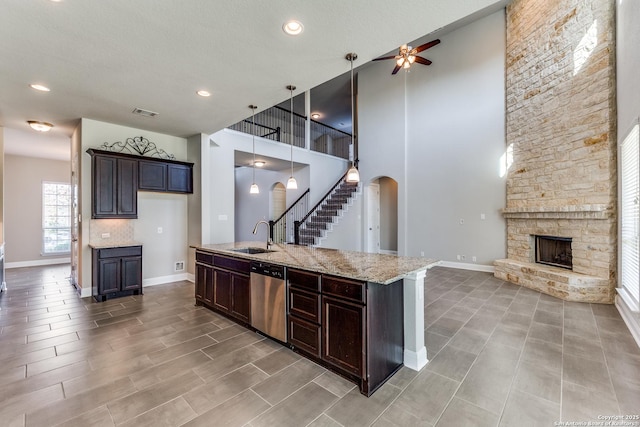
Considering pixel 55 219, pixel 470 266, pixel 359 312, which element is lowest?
pixel 470 266

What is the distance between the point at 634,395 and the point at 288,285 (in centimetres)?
288

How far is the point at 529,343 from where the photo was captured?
2959 millimetres

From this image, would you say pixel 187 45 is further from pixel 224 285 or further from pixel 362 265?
pixel 224 285

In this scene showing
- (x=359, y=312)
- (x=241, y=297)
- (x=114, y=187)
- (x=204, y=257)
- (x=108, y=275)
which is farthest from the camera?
(x=114, y=187)

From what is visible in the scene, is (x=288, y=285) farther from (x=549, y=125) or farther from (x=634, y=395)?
(x=549, y=125)

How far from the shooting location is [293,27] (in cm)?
241

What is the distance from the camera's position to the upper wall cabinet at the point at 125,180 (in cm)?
470

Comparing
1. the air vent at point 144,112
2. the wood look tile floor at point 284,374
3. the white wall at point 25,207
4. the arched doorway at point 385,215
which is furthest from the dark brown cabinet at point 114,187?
the arched doorway at point 385,215

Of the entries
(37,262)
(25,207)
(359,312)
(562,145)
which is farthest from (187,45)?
(37,262)

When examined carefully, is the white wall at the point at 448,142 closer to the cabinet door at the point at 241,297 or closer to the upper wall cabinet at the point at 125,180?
the upper wall cabinet at the point at 125,180

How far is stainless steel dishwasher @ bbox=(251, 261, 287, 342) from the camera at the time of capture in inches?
114

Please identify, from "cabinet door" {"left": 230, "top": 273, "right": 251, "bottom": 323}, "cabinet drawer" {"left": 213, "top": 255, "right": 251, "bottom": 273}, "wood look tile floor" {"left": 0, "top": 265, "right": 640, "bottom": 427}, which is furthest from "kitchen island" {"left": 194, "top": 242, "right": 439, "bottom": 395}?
"cabinet door" {"left": 230, "top": 273, "right": 251, "bottom": 323}

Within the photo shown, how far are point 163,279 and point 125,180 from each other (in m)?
2.14

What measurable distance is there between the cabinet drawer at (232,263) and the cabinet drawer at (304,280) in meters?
0.77
